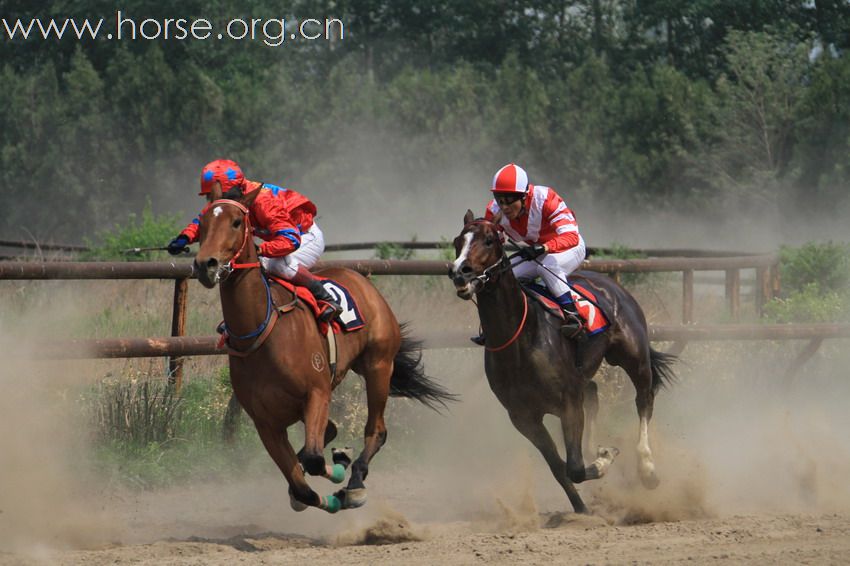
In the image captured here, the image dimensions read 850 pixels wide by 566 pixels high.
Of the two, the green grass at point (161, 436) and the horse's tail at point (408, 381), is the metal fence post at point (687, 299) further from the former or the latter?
the green grass at point (161, 436)

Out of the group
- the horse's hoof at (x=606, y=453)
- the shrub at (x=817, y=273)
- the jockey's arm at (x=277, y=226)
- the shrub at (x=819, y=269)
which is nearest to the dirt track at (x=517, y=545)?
the horse's hoof at (x=606, y=453)

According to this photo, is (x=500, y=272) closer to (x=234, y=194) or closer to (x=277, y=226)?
(x=277, y=226)

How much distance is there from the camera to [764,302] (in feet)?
43.8

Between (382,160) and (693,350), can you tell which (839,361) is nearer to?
(693,350)

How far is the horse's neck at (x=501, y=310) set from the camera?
7703 millimetres

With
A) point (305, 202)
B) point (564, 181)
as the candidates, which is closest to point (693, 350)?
point (305, 202)

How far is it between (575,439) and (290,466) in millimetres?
1910

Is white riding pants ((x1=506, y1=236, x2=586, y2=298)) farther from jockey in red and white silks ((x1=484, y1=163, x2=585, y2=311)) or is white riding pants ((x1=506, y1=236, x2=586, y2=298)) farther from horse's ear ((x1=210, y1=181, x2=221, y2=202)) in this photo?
horse's ear ((x1=210, y1=181, x2=221, y2=202))

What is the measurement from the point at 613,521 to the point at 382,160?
31003 mm

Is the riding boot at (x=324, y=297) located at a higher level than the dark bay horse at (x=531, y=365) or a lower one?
higher

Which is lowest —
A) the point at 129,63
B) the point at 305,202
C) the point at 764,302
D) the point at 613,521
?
the point at 613,521

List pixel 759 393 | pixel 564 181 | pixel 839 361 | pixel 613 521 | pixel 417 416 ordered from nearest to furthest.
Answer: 1. pixel 613 521
2. pixel 417 416
3. pixel 759 393
4. pixel 839 361
5. pixel 564 181

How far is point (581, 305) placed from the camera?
8328 millimetres

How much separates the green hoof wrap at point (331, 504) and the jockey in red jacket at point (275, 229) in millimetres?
1071
